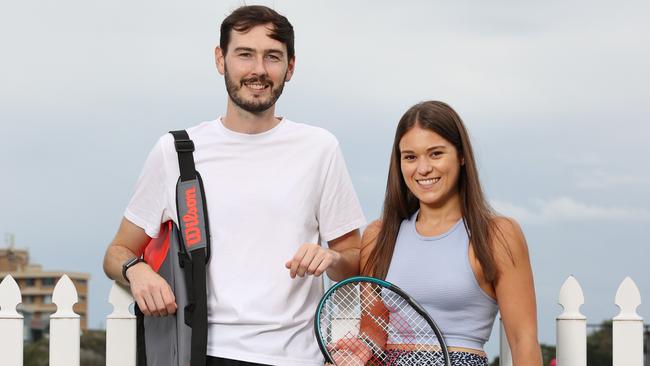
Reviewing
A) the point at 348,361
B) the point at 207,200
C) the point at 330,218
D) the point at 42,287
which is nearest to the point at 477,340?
the point at 348,361

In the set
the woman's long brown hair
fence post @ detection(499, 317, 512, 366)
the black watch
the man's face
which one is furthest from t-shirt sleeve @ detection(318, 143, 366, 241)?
fence post @ detection(499, 317, 512, 366)

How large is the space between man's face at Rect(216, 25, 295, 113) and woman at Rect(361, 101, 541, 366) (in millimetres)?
528

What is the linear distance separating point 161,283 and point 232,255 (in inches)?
12.3

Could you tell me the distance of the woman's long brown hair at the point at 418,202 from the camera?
358 centimetres

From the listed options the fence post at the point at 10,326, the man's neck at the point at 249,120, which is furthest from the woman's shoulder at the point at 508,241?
the fence post at the point at 10,326

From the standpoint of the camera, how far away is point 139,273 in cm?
384

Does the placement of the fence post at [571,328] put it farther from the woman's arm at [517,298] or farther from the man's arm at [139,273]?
the man's arm at [139,273]

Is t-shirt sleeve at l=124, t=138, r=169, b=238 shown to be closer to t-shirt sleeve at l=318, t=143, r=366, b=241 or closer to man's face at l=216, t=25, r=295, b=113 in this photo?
man's face at l=216, t=25, r=295, b=113

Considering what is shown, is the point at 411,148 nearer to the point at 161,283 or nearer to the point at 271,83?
the point at 271,83

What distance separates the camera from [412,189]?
3.66 metres

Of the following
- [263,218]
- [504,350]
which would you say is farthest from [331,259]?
Answer: [504,350]

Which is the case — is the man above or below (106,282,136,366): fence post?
above

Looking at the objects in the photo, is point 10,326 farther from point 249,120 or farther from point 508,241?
point 508,241

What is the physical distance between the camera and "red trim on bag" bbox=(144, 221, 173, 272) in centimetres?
396
